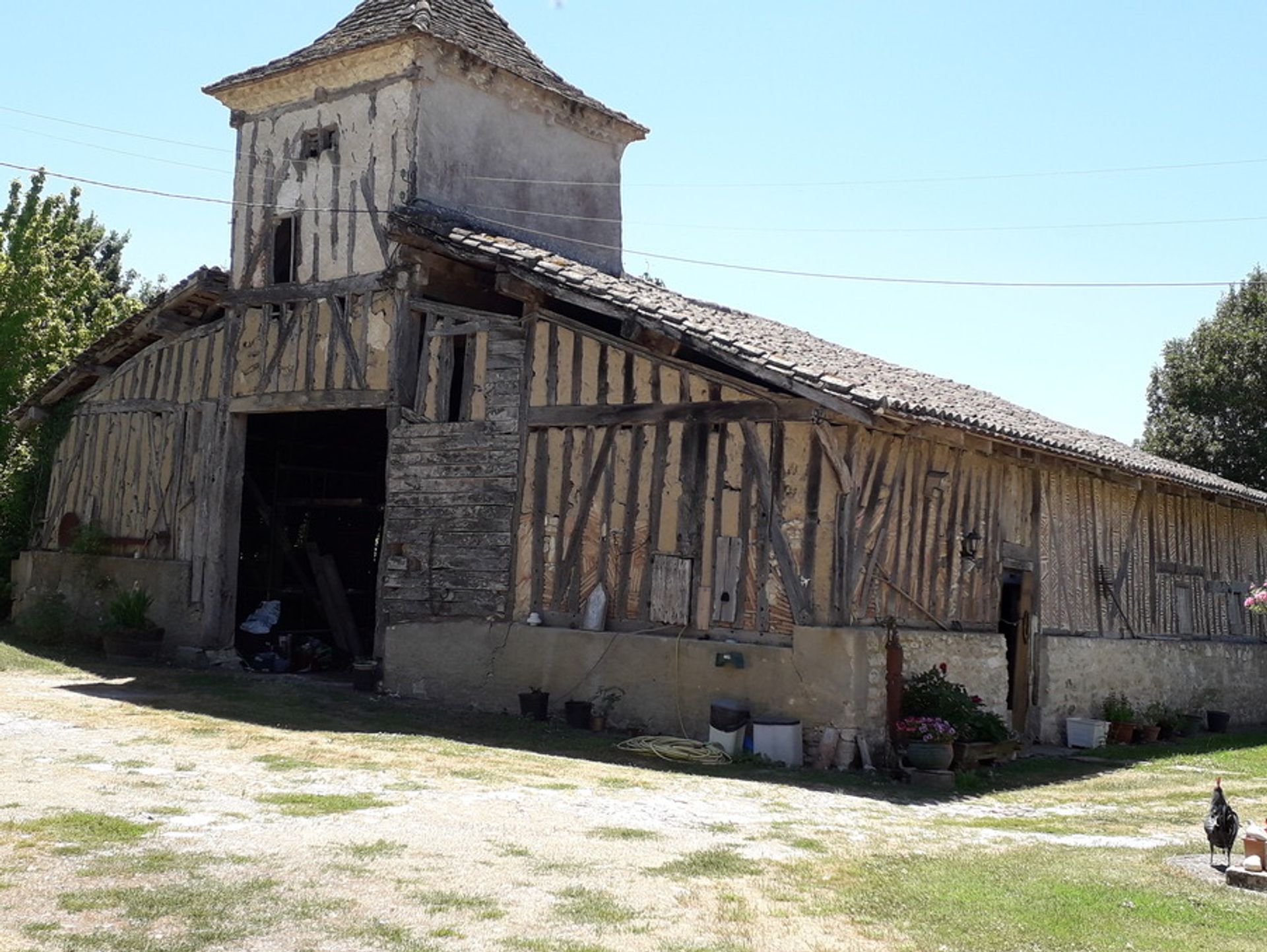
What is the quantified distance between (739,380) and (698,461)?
0.90m

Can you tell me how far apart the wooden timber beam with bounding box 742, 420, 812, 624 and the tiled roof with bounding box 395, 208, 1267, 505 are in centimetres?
85

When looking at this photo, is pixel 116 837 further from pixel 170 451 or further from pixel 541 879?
pixel 170 451

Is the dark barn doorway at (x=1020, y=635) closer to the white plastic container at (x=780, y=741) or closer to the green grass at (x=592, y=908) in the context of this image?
the white plastic container at (x=780, y=741)

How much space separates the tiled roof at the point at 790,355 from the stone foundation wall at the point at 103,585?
6186 millimetres

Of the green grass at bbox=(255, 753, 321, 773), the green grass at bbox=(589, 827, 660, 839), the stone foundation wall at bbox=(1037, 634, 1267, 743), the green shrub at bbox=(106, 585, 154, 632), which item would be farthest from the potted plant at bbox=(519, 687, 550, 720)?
the green shrub at bbox=(106, 585, 154, 632)

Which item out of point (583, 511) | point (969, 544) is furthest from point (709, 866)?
point (969, 544)

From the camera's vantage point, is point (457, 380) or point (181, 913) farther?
point (457, 380)

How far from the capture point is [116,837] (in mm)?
7051

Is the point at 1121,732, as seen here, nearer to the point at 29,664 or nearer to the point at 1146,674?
the point at 1146,674

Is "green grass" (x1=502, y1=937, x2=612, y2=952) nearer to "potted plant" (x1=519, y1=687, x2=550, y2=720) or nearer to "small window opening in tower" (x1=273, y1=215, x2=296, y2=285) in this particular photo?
"potted plant" (x1=519, y1=687, x2=550, y2=720)

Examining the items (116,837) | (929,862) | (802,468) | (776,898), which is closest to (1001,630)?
(802,468)

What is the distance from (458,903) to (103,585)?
44.8 feet

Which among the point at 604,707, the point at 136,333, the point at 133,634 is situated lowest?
the point at 604,707

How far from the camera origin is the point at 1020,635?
1520 centimetres
